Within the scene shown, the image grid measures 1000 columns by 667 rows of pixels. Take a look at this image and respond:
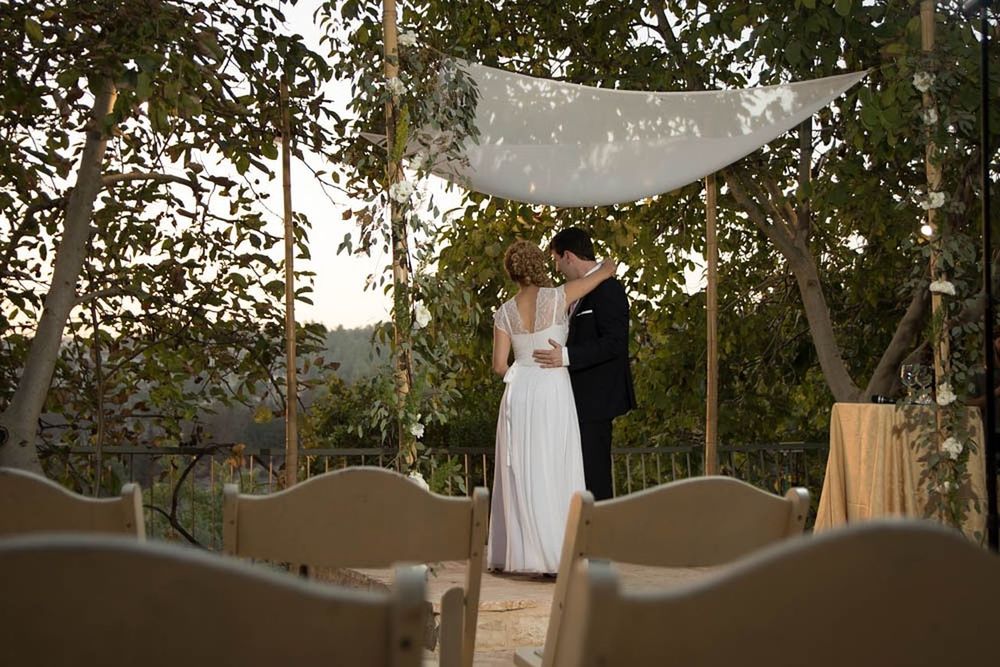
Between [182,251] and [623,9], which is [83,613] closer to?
[182,251]

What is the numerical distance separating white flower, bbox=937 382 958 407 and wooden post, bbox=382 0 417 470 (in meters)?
1.85

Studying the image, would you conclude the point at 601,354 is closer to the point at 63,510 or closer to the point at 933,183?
the point at 933,183

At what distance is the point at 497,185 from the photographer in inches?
195

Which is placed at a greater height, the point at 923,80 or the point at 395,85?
the point at 923,80

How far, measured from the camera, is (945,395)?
4.24 metres

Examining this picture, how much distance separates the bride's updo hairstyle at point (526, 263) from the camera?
4879 millimetres

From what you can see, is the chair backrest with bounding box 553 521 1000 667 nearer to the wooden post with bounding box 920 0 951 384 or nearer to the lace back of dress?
the wooden post with bounding box 920 0 951 384

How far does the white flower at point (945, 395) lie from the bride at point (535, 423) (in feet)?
4.51

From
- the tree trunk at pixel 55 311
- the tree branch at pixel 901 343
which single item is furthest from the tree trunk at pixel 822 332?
the tree trunk at pixel 55 311

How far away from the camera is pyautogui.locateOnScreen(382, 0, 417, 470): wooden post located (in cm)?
407

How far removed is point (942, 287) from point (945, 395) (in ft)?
1.25

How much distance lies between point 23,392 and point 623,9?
4.07 metres

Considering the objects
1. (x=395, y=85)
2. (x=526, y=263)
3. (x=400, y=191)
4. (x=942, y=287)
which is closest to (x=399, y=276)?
(x=400, y=191)

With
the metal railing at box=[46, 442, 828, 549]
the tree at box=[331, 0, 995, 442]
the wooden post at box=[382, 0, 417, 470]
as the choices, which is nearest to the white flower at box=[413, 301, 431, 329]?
the wooden post at box=[382, 0, 417, 470]
